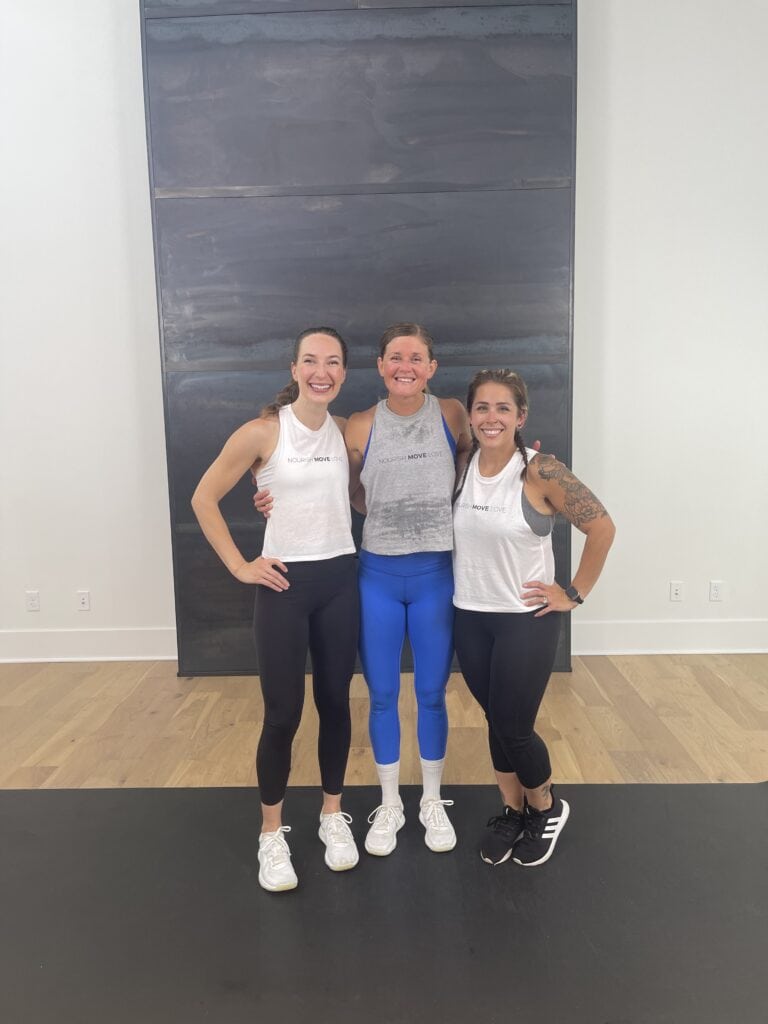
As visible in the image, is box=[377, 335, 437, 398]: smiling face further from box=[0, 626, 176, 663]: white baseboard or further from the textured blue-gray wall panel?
box=[0, 626, 176, 663]: white baseboard

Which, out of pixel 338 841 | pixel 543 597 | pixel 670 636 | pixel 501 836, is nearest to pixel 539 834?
A: pixel 501 836

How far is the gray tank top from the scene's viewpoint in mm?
2127

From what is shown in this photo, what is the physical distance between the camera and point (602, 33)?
3.65 meters

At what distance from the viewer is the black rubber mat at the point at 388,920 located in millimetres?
1655

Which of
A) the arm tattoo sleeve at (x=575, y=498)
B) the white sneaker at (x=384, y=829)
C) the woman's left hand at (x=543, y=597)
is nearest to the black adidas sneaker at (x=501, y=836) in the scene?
the white sneaker at (x=384, y=829)

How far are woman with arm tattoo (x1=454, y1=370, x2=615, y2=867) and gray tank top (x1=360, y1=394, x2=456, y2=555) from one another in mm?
54

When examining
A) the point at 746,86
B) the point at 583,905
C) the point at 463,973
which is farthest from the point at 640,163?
the point at 463,973

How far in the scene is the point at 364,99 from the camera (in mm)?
3455

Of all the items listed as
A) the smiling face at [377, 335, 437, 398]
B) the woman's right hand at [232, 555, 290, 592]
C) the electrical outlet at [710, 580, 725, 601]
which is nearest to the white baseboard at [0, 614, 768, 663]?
the electrical outlet at [710, 580, 725, 601]

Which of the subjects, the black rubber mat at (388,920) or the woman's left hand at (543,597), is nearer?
the black rubber mat at (388,920)

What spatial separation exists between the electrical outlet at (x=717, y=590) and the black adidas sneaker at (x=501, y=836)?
220 centimetres

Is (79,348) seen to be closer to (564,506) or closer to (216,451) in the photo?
(216,451)

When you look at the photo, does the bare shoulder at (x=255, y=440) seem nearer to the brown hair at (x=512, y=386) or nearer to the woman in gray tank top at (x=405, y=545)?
the woman in gray tank top at (x=405, y=545)

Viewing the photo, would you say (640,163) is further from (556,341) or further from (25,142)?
(25,142)
